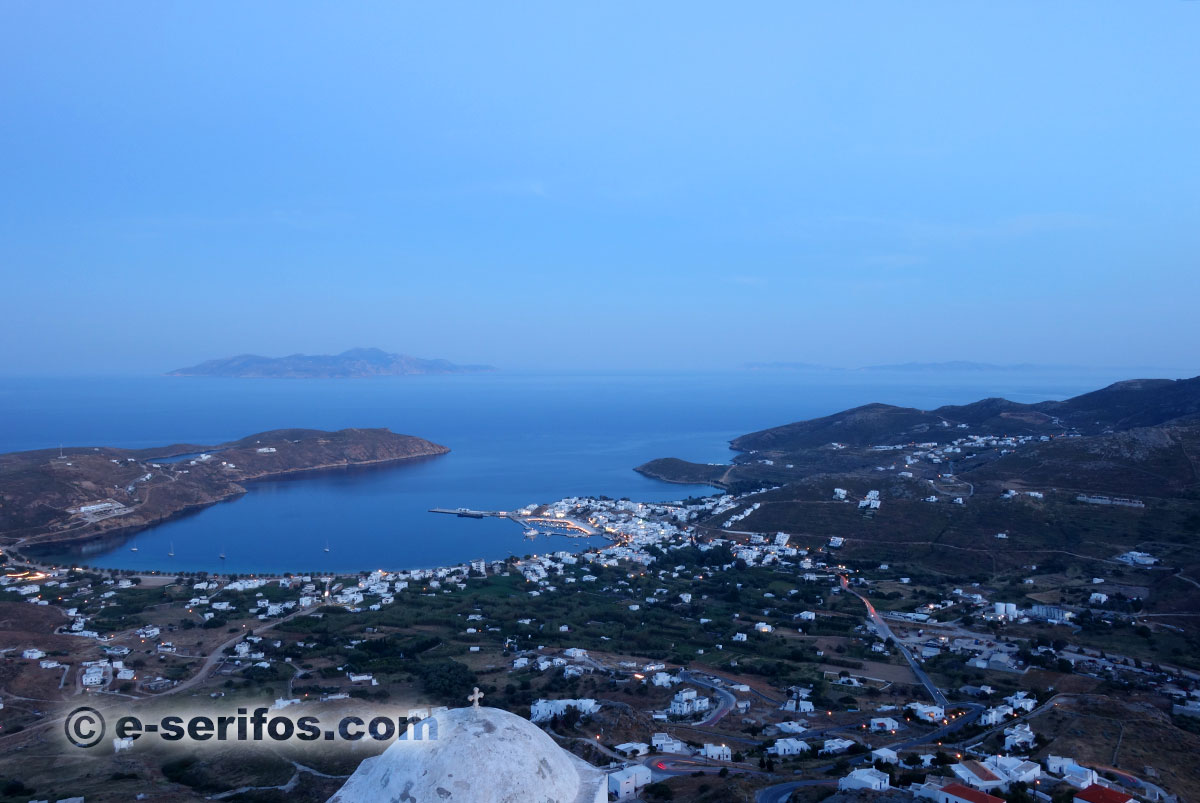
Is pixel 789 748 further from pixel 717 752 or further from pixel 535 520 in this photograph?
pixel 535 520

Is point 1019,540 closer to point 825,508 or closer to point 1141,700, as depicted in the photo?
point 825,508

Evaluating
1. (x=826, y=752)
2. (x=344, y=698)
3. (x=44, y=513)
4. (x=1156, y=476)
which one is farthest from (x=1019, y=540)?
(x=44, y=513)

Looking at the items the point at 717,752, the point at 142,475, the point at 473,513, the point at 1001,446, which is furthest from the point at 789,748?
the point at 142,475

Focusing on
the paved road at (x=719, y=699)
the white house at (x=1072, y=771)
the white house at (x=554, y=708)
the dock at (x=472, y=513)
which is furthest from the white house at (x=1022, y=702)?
the dock at (x=472, y=513)

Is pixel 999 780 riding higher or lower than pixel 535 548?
higher

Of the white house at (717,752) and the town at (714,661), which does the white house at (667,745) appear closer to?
the town at (714,661)

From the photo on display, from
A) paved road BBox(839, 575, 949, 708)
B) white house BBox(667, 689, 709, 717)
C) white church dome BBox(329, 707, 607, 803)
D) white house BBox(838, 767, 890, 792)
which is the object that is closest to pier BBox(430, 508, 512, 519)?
paved road BBox(839, 575, 949, 708)
